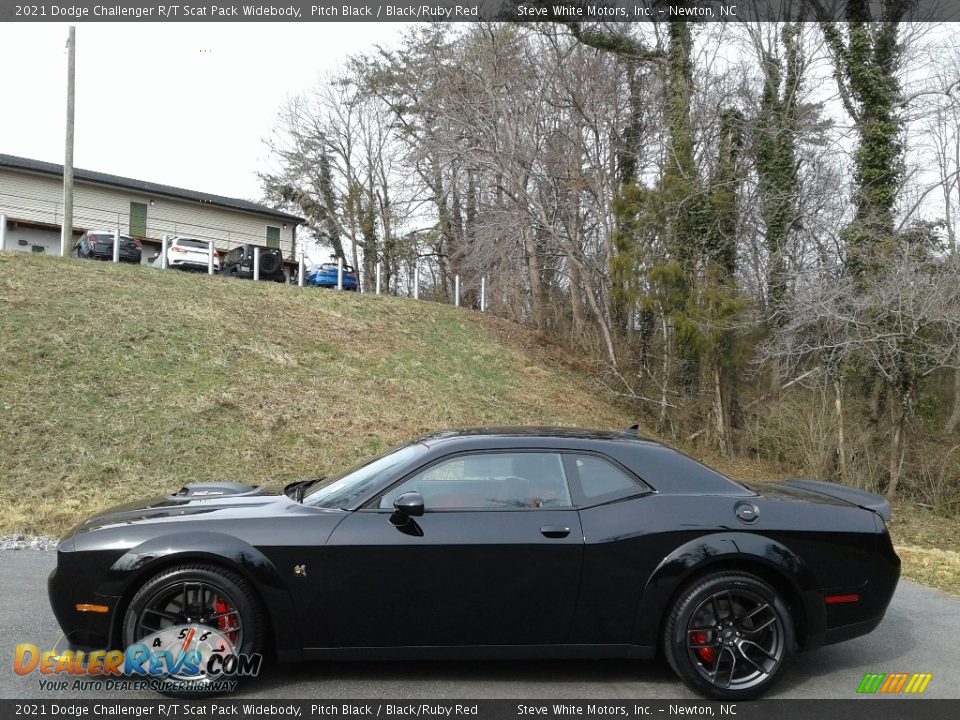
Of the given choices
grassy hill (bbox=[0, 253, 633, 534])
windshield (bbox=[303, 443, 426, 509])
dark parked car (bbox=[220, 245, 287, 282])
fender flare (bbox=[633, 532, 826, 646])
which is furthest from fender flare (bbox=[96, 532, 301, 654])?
dark parked car (bbox=[220, 245, 287, 282])

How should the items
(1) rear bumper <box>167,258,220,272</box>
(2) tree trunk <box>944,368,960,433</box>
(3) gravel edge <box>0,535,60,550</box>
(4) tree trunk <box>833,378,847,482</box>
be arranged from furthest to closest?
(1) rear bumper <box>167,258,220,272</box> < (2) tree trunk <box>944,368,960,433</box> < (4) tree trunk <box>833,378,847,482</box> < (3) gravel edge <box>0,535,60,550</box>

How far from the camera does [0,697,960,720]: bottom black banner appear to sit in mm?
3764

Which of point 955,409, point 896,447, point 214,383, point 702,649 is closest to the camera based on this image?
point 702,649

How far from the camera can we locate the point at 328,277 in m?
29.6

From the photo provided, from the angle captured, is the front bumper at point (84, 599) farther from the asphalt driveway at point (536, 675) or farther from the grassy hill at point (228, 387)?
the grassy hill at point (228, 387)

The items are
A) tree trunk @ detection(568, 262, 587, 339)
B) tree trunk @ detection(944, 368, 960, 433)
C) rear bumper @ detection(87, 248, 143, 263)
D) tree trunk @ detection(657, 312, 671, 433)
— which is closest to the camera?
tree trunk @ detection(944, 368, 960, 433)

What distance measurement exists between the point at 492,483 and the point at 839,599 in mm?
2009

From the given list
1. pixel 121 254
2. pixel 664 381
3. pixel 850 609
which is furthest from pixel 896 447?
pixel 121 254

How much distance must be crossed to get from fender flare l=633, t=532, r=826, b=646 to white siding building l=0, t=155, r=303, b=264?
32176mm

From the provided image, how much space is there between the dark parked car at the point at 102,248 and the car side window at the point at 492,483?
22386 millimetres

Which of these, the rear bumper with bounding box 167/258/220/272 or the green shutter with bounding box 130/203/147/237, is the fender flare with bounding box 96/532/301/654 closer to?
the rear bumper with bounding box 167/258/220/272

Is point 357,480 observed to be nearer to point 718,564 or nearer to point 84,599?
point 84,599

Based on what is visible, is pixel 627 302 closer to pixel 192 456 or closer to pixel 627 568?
pixel 192 456

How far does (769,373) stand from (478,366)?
6.89 metres
